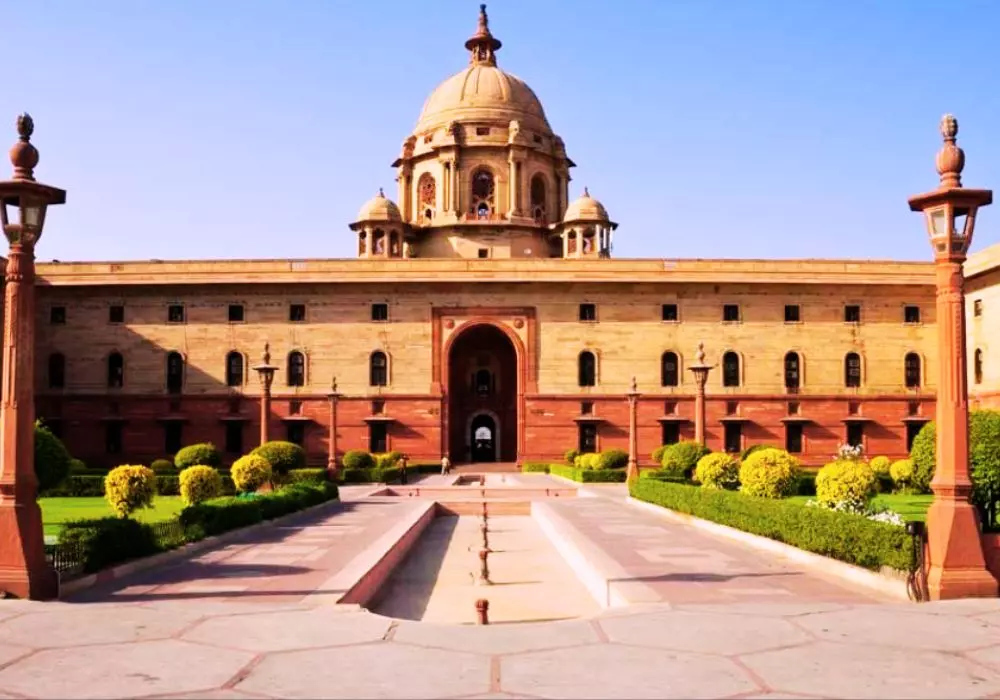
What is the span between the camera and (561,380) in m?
41.2

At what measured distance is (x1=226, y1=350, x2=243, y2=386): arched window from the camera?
136 ft

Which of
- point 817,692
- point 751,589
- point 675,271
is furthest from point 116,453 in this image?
point 817,692

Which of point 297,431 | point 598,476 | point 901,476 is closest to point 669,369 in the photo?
point 598,476

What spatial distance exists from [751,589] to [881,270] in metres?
34.9

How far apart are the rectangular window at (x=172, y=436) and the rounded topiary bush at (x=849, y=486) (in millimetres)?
32219

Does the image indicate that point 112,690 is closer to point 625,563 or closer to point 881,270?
point 625,563

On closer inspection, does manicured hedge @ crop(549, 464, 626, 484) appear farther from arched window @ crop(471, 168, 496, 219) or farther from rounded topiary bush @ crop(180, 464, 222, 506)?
arched window @ crop(471, 168, 496, 219)

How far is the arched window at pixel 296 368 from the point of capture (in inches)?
1623

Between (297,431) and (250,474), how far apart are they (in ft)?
62.7

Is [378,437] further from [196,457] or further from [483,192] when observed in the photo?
[483,192]

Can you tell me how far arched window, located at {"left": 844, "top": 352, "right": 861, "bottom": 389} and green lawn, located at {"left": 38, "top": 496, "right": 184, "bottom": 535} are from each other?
28139 mm

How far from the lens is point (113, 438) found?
41.6 meters

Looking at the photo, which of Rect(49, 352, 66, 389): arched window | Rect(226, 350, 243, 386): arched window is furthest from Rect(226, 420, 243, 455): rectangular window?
Rect(49, 352, 66, 389): arched window

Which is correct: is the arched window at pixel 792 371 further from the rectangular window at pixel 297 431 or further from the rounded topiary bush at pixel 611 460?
the rectangular window at pixel 297 431
